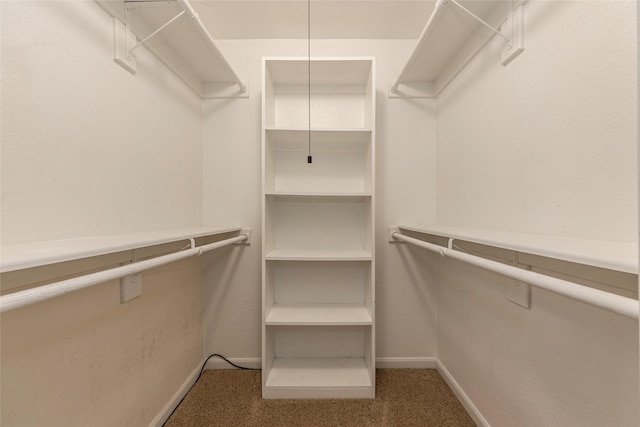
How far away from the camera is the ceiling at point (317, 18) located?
146 centimetres

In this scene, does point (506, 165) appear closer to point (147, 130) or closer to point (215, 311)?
point (147, 130)

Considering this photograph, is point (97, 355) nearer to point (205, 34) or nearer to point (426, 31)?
point (205, 34)

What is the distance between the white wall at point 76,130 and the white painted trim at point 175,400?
0.86m

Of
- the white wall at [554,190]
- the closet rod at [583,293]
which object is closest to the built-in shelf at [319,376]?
the white wall at [554,190]

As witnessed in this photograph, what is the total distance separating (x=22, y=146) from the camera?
0.71m

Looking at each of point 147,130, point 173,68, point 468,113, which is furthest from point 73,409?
point 468,113

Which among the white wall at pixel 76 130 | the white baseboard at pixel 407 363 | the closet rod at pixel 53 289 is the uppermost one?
the white wall at pixel 76 130

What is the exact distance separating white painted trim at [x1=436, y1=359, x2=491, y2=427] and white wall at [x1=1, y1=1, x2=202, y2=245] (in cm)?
170

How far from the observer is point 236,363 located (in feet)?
5.69

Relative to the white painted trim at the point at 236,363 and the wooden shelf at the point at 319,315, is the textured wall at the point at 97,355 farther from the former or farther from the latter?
the wooden shelf at the point at 319,315

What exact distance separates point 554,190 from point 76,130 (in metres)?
1.52

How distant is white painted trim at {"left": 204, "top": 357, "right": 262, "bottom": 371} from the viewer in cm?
173

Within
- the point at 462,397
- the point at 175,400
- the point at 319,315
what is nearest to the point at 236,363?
the point at 175,400

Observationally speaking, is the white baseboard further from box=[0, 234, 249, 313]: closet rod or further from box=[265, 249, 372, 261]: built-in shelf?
box=[0, 234, 249, 313]: closet rod
